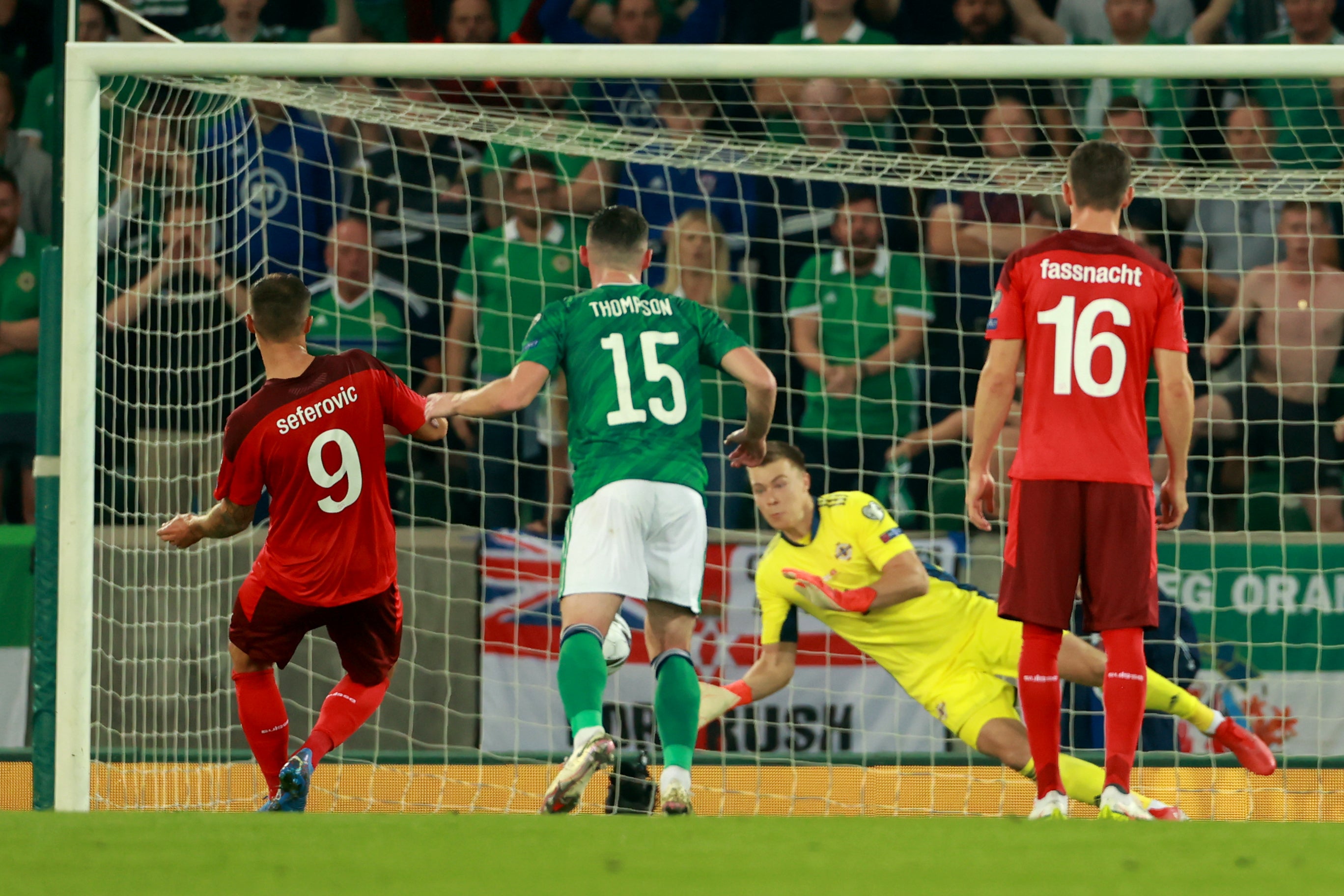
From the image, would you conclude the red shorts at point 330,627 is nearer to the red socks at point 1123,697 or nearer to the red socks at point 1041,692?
the red socks at point 1041,692

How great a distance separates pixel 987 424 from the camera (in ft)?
13.5

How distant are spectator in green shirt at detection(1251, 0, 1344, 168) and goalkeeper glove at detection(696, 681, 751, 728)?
3.72 metres

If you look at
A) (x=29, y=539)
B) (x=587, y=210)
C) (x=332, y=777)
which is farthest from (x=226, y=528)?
(x=587, y=210)

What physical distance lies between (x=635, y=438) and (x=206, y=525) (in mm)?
1281

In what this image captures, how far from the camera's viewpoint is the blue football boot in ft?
14.7

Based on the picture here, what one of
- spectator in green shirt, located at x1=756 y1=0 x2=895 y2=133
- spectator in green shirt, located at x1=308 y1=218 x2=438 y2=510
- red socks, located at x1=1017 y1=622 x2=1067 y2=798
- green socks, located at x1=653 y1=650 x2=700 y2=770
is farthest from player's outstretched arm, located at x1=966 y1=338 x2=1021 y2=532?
spectator in green shirt, located at x1=756 y1=0 x2=895 y2=133

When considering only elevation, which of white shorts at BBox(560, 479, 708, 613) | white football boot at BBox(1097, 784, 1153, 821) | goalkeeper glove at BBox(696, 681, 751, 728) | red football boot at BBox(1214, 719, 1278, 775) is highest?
white shorts at BBox(560, 479, 708, 613)

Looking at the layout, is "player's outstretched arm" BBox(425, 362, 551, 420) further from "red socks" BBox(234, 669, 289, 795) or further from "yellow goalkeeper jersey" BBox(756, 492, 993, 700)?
"yellow goalkeeper jersey" BBox(756, 492, 993, 700)

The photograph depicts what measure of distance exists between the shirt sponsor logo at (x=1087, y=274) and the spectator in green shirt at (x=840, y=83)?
3670 millimetres

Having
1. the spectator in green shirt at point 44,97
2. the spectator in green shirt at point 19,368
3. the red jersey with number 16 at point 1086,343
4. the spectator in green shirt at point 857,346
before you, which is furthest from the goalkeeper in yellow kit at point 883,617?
the spectator in green shirt at point 44,97

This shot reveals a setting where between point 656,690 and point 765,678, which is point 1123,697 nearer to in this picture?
point 656,690

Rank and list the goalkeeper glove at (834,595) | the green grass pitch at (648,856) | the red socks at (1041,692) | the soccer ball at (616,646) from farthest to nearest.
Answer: the goalkeeper glove at (834,595) → the soccer ball at (616,646) → the red socks at (1041,692) → the green grass pitch at (648,856)

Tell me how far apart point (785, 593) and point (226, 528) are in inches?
82.7

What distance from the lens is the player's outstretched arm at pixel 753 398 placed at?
176 inches
